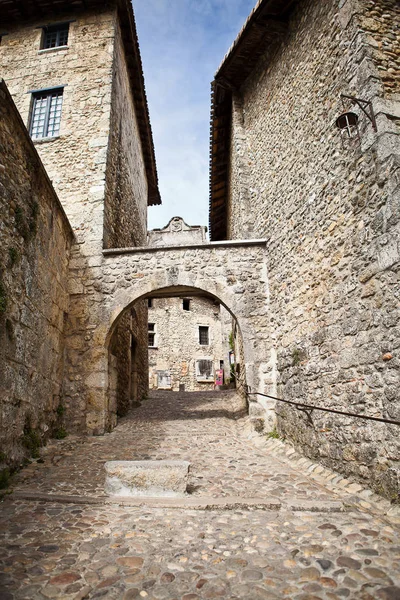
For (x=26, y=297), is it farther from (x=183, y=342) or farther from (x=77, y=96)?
(x=183, y=342)

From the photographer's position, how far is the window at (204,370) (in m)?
19.9

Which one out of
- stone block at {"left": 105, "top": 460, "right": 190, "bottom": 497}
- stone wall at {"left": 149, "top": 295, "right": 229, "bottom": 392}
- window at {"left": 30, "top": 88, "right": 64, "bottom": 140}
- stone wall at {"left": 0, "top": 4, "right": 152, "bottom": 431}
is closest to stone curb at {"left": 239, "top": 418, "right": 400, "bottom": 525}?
stone block at {"left": 105, "top": 460, "right": 190, "bottom": 497}

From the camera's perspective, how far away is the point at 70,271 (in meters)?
7.05

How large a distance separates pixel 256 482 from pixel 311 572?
5.78 feet

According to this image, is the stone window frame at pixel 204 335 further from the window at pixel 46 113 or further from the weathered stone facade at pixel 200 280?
the window at pixel 46 113

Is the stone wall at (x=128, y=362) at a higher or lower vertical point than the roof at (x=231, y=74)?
lower

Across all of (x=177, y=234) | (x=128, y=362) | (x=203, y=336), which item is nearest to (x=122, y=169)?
(x=128, y=362)

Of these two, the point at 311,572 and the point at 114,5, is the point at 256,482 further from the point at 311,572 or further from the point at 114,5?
the point at 114,5

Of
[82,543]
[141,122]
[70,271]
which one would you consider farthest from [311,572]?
[141,122]

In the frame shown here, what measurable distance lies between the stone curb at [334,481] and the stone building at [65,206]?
9.66ft

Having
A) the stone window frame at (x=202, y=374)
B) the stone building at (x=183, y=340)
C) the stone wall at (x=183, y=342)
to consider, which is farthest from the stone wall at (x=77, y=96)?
the stone window frame at (x=202, y=374)

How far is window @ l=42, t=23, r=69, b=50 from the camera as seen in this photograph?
912 cm

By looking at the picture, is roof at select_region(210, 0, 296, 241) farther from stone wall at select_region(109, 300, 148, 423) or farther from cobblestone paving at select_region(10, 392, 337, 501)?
cobblestone paving at select_region(10, 392, 337, 501)

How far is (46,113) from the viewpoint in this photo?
849cm
